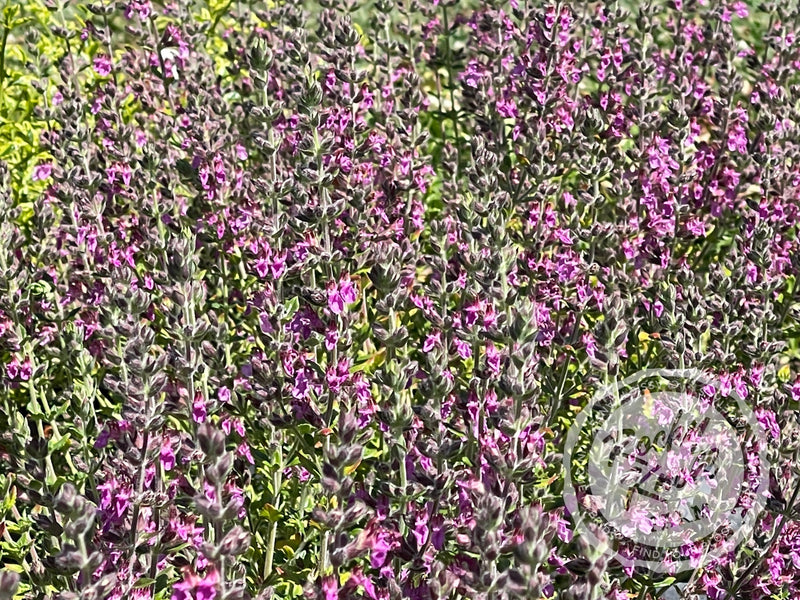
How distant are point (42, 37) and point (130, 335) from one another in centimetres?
432

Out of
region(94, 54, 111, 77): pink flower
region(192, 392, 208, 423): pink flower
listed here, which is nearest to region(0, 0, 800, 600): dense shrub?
region(192, 392, 208, 423): pink flower

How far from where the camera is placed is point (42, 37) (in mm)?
7344

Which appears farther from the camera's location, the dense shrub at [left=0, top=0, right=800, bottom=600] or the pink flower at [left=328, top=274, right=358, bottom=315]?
the pink flower at [left=328, top=274, right=358, bottom=315]

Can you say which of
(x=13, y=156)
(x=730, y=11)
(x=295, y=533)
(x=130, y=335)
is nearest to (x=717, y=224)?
(x=730, y=11)

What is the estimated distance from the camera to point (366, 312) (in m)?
5.25

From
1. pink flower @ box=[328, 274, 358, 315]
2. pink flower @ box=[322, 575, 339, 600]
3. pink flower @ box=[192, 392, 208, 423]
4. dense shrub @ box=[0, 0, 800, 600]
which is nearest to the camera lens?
pink flower @ box=[322, 575, 339, 600]

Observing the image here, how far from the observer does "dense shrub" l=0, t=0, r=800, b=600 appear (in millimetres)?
3539

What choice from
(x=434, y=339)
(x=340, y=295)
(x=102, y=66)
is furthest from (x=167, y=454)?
(x=102, y=66)

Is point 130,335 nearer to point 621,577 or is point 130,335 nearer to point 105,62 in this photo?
point 621,577

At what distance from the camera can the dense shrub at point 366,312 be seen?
354 centimetres

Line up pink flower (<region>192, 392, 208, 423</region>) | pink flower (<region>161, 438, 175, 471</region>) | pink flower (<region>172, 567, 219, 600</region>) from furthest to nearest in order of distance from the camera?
pink flower (<region>192, 392, 208, 423</region>)
pink flower (<region>161, 438, 175, 471</region>)
pink flower (<region>172, 567, 219, 600</region>)

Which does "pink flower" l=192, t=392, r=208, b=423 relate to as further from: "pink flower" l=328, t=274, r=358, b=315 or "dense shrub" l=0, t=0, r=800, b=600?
"pink flower" l=328, t=274, r=358, b=315

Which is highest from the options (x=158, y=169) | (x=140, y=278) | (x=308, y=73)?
(x=308, y=73)

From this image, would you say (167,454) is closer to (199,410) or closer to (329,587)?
(199,410)
